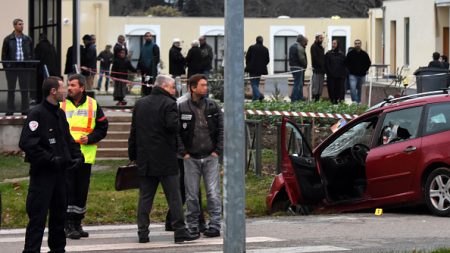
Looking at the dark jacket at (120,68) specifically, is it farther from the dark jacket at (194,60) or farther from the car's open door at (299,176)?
the car's open door at (299,176)

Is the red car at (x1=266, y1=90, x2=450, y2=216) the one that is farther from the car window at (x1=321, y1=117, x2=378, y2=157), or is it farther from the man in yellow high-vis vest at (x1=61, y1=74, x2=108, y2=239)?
the man in yellow high-vis vest at (x1=61, y1=74, x2=108, y2=239)

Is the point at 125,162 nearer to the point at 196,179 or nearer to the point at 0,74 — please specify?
the point at 0,74

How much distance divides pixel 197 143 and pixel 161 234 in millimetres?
1281

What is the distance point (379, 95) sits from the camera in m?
28.5

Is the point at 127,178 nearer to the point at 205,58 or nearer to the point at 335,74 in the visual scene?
the point at 205,58

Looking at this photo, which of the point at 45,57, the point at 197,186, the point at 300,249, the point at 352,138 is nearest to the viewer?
the point at 300,249

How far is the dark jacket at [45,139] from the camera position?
34.3 ft

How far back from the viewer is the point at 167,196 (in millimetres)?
12062

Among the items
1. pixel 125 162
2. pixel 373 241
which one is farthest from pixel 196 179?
pixel 125 162

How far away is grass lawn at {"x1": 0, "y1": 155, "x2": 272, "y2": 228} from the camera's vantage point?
14.9 metres

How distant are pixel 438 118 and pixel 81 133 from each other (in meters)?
4.52

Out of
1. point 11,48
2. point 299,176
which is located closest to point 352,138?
point 299,176

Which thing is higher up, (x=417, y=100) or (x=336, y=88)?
(x=336, y=88)

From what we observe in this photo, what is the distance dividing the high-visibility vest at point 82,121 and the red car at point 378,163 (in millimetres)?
2837
